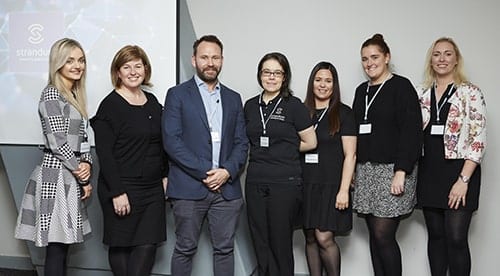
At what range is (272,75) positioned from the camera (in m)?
2.69

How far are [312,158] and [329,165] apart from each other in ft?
0.35

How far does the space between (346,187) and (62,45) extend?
177 centimetres

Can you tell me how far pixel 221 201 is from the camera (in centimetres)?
264

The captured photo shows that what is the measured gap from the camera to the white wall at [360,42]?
3.13 metres

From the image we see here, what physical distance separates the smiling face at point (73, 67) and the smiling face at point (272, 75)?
1015 millimetres

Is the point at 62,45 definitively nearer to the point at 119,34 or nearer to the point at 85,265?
the point at 119,34

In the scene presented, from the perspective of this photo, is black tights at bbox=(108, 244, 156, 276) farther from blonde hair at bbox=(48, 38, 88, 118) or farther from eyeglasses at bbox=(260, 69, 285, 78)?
Result: eyeglasses at bbox=(260, 69, 285, 78)

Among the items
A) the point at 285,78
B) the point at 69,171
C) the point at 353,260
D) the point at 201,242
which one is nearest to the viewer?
the point at 69,171

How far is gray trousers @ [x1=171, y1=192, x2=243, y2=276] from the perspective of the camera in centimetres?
259

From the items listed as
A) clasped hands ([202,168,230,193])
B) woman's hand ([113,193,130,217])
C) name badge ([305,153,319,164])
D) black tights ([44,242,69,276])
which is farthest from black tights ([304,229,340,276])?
black tights ([44,242,69,276])

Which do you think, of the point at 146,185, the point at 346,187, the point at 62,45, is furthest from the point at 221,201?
the point at 62,45

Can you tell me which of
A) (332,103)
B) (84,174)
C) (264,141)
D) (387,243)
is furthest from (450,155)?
(84,174)

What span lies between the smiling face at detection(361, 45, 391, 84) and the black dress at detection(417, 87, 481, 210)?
0.33 metres

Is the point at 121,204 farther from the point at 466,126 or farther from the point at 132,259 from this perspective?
the point at 466,126
